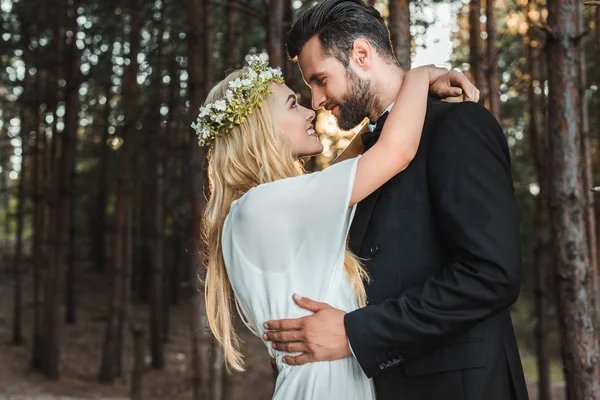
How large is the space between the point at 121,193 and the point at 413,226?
12.9 meters

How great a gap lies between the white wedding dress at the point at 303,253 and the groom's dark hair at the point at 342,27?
48cm

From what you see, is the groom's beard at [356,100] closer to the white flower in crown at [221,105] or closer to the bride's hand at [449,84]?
the bride's hand at [449,84]

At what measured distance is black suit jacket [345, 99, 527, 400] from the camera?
2.24 meters

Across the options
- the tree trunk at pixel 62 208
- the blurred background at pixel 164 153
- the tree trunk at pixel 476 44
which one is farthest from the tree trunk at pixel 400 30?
the tree trunk at pixel 62 208

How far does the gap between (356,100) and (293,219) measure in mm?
544

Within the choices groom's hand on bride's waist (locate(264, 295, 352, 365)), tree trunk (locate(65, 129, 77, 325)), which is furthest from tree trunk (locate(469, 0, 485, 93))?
tree trunk (locate(65, 129, 77, 325))

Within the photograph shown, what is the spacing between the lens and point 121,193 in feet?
48.4

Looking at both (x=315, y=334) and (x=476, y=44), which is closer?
(x=315, y=334)

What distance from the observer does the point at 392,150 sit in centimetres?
244

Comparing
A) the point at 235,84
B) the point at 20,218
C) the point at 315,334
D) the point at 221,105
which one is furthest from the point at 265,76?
the point at 20,218

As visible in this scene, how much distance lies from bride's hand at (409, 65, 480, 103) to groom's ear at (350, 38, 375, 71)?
0.70ft

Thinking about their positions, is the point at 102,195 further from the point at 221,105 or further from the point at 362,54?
the point at 362,54

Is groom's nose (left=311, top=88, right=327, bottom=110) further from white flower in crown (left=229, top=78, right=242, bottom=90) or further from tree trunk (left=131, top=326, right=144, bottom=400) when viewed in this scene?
tree trunk (left=131, top=326, right=144, bottom=400)

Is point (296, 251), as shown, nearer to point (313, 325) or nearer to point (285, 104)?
point (313, 325)
